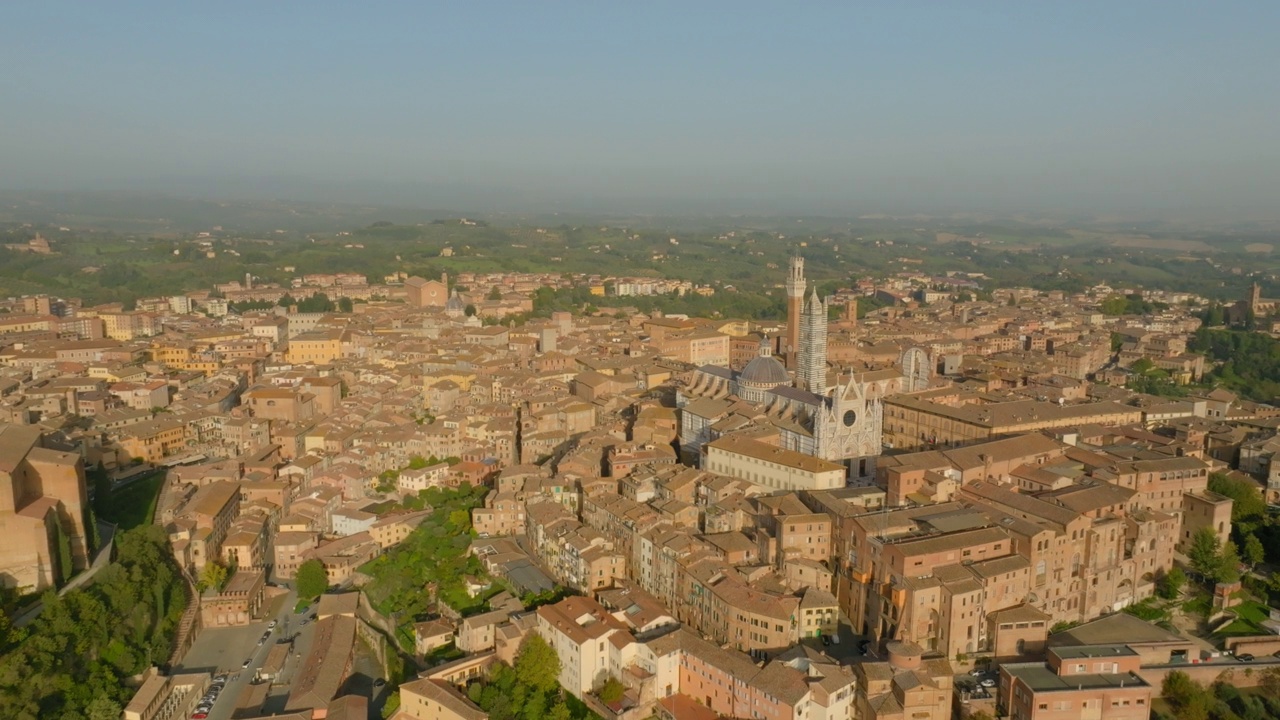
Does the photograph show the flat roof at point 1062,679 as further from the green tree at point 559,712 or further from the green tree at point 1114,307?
the green tree at point 1114,307

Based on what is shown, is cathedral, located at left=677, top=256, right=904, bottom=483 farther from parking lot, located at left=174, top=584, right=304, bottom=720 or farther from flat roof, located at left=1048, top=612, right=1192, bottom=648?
parking lot, located at left=174, top=584, right=304, bottom=720

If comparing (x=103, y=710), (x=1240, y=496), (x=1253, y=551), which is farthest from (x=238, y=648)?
(x=1240, y=496)

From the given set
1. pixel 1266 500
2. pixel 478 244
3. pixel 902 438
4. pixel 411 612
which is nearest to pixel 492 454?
pixel 411 612

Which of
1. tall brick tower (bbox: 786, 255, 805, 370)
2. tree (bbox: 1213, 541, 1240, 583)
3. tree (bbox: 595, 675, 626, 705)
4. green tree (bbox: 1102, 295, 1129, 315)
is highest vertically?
tall brick tower (bbox: 786, 255, 805, 370)

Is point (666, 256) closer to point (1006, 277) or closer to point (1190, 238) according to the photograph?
point (1006, 277)

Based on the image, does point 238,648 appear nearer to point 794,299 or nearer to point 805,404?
point 805,404

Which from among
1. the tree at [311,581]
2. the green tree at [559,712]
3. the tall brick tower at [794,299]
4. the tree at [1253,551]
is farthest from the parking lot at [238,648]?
the tree at [1253,551]

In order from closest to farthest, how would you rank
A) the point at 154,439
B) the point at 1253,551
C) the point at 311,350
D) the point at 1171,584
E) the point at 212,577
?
the point at 1171,584 → the point at 1253,551 → the point at 212,577 → the point at 154,439 → the point at 311,350

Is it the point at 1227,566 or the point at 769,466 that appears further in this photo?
the point at 769,466

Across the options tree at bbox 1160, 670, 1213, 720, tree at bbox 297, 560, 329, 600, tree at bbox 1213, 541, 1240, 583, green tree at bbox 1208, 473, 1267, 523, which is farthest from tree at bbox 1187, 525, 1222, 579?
tree at bbox 297, 560, 329, 600
